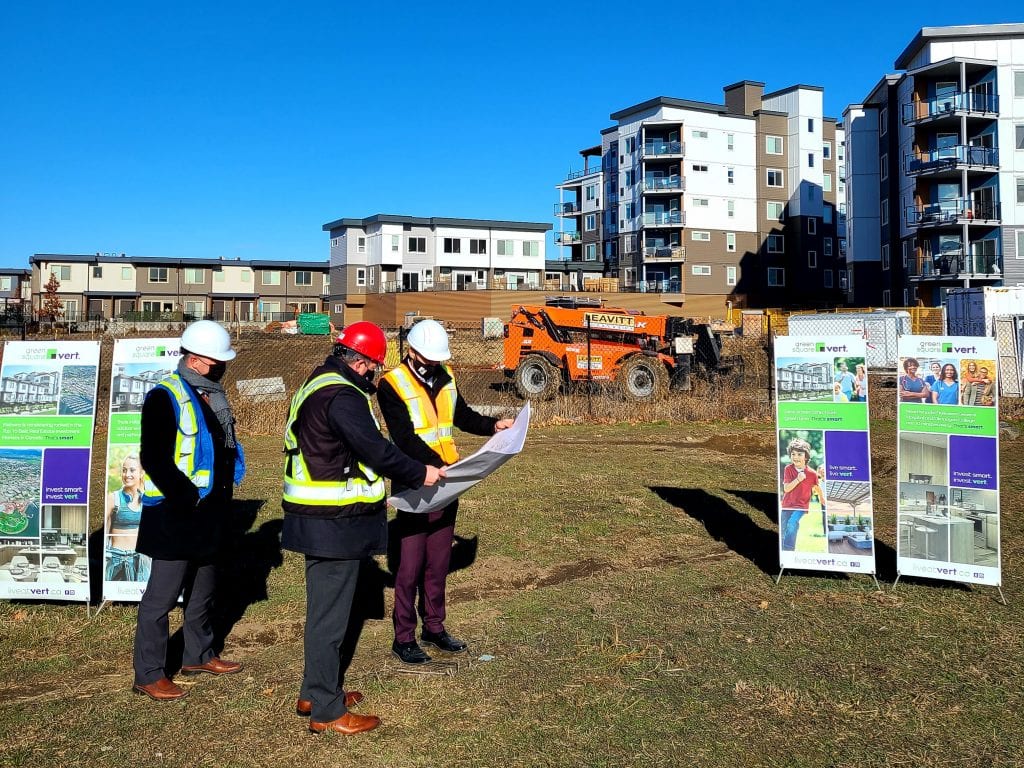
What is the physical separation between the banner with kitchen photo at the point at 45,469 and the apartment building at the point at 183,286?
241 ft

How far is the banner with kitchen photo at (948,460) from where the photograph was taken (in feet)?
21.3

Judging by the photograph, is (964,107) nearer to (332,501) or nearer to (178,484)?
(332,501)

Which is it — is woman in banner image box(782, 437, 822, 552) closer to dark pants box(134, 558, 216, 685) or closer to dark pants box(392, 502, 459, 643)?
dark pants box(392, 502, 459, 643)

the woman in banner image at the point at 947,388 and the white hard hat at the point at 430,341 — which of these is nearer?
the white hard hat at the point at 430,341

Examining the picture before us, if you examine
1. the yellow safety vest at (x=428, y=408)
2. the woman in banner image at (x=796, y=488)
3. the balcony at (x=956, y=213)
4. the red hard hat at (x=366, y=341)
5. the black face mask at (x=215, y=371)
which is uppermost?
the balcony at (x=956, y=213)

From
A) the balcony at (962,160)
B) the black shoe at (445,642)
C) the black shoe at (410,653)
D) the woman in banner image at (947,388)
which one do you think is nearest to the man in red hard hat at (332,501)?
the black shoe at (410,653)

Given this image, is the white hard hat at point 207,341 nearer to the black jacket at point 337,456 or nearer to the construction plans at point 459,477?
the black jacket at point 337,456

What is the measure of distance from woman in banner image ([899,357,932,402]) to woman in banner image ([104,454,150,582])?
5.55 m

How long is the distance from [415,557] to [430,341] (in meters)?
1.32

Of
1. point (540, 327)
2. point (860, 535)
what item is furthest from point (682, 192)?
point (860, 535)

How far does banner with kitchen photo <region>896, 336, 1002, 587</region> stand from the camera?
6.50 m

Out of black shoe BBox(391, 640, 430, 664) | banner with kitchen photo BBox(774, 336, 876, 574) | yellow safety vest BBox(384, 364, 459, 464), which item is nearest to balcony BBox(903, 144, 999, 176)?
banner with kitchen photo BBox(774, 336, 876, 574)

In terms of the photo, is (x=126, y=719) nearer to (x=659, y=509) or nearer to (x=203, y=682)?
(x=203, y=682)

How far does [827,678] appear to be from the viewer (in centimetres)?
513
